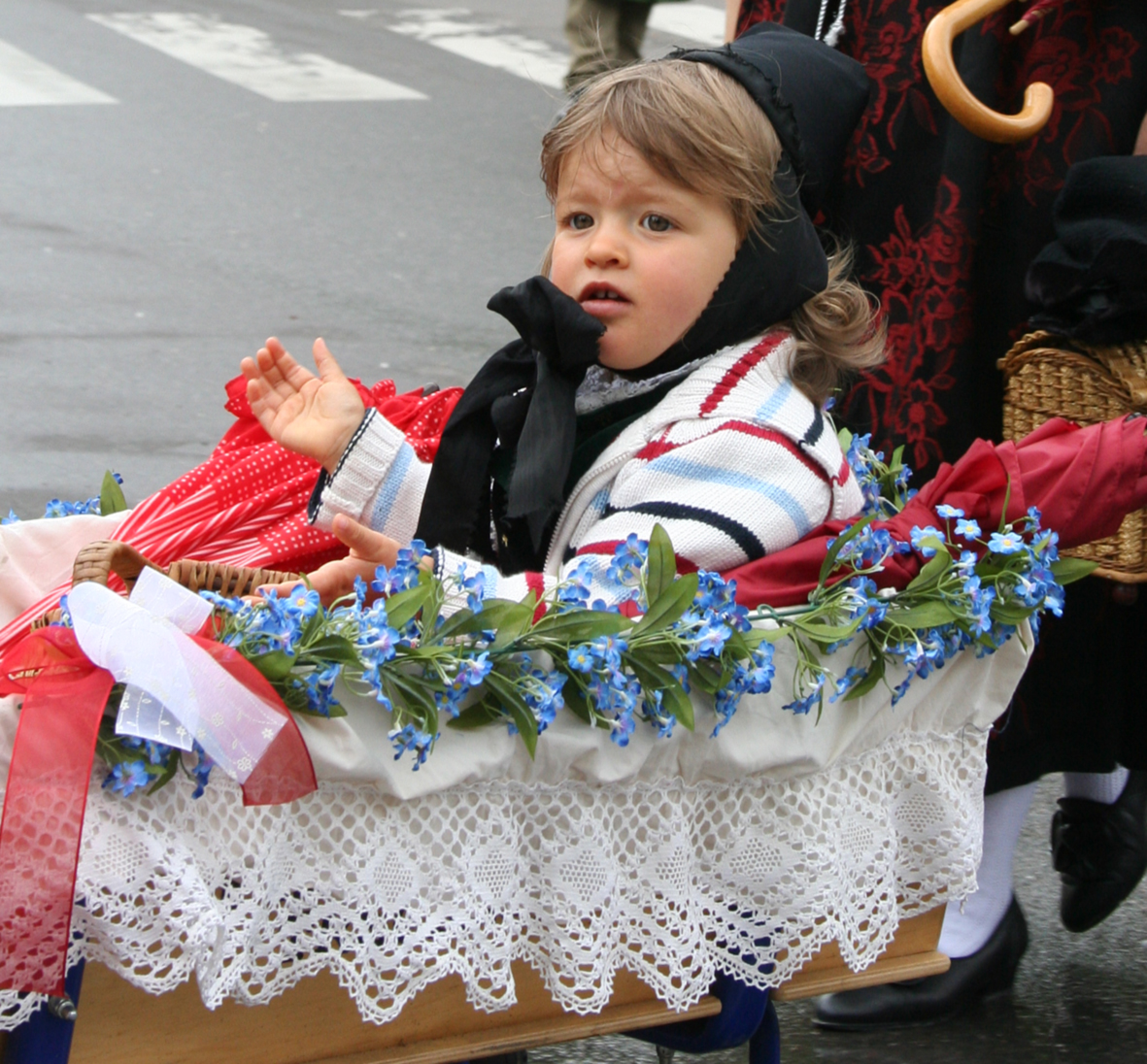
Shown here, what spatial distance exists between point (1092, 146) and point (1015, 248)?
17 centimetres

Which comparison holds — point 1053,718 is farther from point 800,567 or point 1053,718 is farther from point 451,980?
point 451,980

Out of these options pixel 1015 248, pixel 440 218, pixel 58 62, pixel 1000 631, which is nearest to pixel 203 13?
pixel 58 62

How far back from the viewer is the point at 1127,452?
5.96ft

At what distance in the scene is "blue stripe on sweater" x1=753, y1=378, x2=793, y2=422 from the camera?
1926mm

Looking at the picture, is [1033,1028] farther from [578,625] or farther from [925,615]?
[578,625]

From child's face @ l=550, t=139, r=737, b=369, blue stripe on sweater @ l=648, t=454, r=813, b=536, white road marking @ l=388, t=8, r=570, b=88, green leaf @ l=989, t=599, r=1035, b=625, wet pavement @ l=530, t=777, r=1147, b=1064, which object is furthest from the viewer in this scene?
white road marking @ l=388, t=8, r=570, b=88

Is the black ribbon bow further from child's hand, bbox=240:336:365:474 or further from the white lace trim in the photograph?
the white lace trim

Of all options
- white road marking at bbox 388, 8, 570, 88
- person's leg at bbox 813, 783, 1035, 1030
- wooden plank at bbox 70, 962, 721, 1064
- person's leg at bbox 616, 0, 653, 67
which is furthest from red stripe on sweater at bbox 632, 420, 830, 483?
white road marking at bbox 388, 8, 570, 88

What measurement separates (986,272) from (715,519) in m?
0.81

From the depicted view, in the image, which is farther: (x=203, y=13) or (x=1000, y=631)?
(x=203, y=13)

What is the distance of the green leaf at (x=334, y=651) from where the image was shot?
146 cm

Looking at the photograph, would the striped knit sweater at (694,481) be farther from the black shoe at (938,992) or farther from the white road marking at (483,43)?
the white road marking at (483,43)

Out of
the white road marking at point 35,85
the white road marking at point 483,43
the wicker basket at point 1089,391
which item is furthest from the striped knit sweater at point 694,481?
the white road marking at point 483,43

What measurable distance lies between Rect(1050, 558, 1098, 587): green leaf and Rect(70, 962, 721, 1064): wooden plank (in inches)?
22.5
